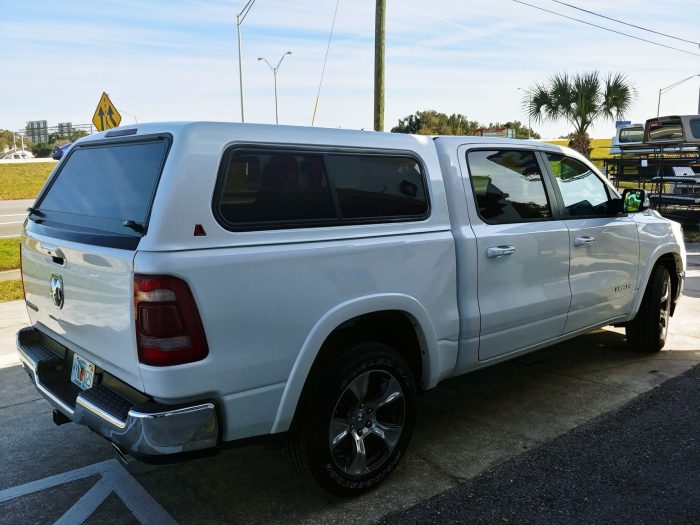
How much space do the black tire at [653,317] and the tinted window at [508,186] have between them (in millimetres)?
1730

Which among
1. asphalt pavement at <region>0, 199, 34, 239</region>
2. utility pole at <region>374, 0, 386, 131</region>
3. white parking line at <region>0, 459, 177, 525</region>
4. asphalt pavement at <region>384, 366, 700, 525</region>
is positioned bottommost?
asphalt pavement at <region>384, 366, 700, 525</region>

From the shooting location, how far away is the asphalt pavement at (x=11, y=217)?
14328 mm

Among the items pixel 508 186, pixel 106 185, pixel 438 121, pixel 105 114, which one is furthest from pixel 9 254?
pixel 438 121

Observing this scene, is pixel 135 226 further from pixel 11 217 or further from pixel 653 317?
pixel 11 217

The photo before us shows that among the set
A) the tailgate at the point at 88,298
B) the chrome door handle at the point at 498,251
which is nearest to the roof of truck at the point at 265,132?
the tailgate at the point at 88,298

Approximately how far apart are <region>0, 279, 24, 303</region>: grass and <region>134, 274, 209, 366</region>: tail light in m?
5.67

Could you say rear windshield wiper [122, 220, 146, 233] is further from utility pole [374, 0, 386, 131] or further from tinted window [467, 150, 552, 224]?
utility pole [374, 0, 386, 131]

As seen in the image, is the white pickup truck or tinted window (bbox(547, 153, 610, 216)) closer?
the white pickup truck

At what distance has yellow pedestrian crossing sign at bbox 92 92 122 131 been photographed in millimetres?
10172

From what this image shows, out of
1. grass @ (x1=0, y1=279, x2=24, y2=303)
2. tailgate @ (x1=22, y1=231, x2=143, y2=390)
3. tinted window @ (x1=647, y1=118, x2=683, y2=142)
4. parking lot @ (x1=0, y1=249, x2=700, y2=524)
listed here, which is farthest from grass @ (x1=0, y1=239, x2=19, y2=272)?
tinted window @ (x1=647, y1=118, x2=683, y2=142)

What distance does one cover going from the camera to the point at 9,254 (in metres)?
10.0

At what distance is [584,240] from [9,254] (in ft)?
30.3

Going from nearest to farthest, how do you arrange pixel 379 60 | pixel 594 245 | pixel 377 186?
pixel 377 186 → pixel 594 245 → pixel 379 60

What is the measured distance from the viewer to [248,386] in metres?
2.62
